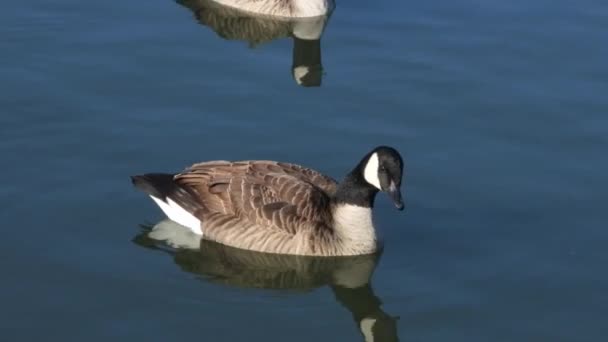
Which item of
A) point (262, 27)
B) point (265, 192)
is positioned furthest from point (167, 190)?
point (262, 27)

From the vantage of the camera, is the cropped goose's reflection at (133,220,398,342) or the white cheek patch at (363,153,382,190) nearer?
the white cheek patch at (363,153,382,190)

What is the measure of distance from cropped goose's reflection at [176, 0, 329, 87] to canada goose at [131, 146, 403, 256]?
15.1ft

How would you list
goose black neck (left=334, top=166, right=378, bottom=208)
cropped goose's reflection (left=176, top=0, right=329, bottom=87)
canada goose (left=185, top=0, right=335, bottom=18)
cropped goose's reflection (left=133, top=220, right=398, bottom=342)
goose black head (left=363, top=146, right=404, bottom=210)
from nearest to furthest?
goose black head (left=363, top=146, right=404, bottom=210) → cropped goose's reflection (left=133, top=220, right=398, bottom=342) → goose black neck (left=334, top=166, right=378, bottom=208) → cropped goose's reflection (left=176, top=0, right=329, bottom=87) → canada goose (left=185, top=0, right=335, bottom=18)

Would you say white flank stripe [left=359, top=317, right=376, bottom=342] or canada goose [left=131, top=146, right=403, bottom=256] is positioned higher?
canada goose [left=131, top=146, right=403, bottom=256]

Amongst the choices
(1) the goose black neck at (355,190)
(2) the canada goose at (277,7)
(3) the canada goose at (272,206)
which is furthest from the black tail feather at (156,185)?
(2) the canada goose at (277,7)

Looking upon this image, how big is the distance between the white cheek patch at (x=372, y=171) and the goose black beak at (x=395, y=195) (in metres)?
0.20

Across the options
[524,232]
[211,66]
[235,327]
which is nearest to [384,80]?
[211,66]

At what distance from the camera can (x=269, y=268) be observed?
13812 mm

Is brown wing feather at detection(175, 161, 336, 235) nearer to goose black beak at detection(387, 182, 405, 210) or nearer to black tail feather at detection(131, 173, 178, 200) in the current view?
black tail feather at detection(131, 173, 178, 200)

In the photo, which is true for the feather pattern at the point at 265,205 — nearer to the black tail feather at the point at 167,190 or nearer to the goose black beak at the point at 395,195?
the black tail feather at the point at 167,190

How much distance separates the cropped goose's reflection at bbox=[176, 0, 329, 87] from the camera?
1923 cm

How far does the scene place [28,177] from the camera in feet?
48.8

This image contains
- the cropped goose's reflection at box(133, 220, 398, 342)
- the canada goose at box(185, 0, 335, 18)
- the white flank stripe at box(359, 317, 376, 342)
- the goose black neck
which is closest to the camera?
the white flank stripe at box(359, 317, 376, 342)

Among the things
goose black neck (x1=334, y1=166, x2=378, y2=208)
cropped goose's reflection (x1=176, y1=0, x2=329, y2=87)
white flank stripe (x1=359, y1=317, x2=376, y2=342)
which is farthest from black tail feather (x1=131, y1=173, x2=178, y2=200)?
cropped goose's reflection (x1=176, y1=0, x2=329, y2=87)
